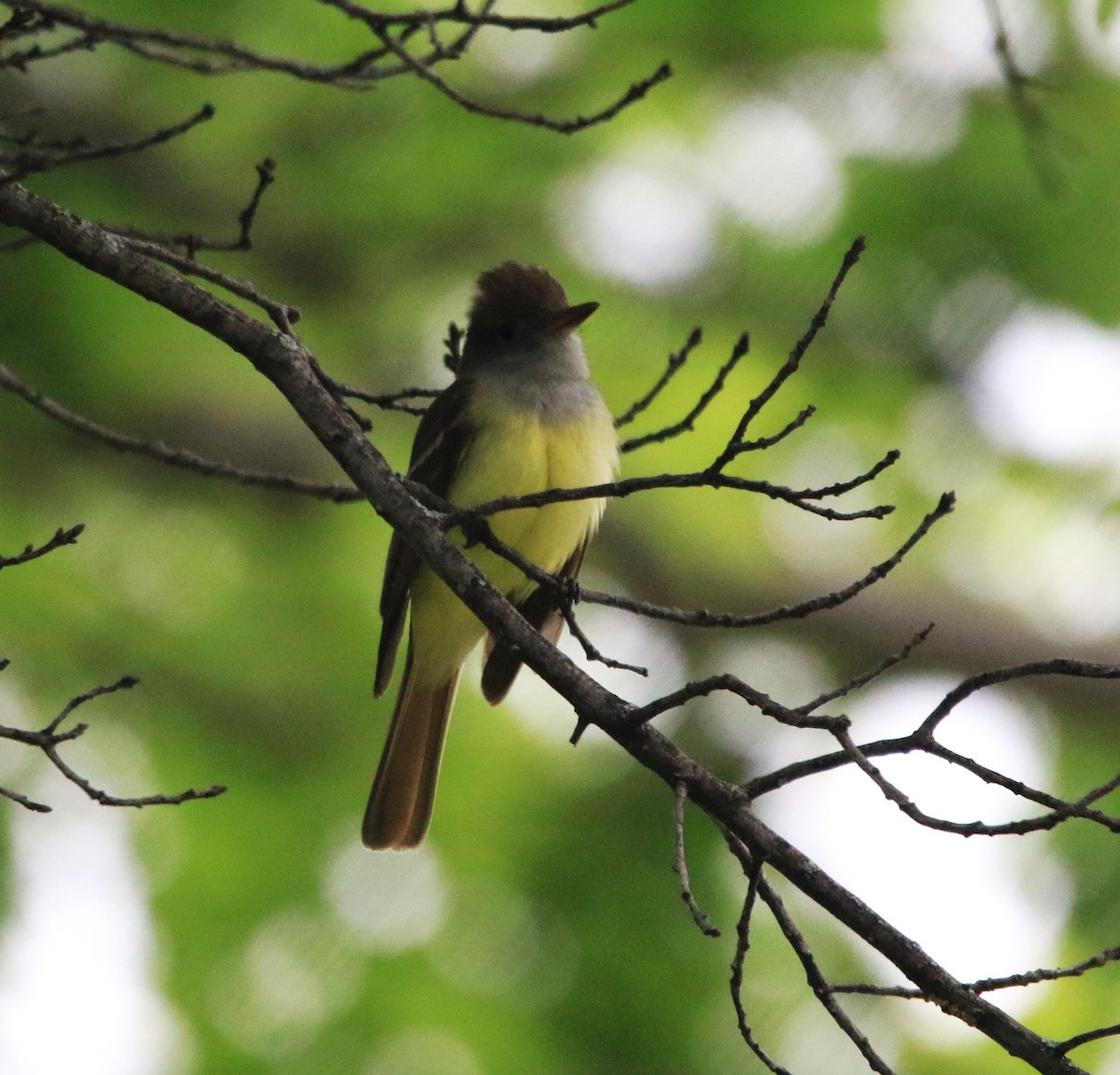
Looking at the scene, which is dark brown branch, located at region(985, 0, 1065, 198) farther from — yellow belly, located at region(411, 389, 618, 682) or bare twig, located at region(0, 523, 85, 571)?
bare twig, located at region(0, 523, 85, 571)

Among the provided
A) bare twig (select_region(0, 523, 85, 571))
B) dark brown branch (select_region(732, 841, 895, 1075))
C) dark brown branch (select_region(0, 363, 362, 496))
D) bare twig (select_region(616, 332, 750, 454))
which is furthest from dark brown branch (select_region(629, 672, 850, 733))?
dark brown branch (select_region(0, 363, 362, 496))

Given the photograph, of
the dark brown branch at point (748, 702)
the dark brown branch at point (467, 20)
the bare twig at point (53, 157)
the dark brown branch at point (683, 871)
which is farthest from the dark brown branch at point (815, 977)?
the bare twig at point (53, 157)

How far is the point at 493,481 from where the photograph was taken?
176 inches

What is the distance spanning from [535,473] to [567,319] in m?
0.62

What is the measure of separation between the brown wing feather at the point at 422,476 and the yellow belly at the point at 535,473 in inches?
2.3

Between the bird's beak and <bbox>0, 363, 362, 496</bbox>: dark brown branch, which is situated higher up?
the bird's beak

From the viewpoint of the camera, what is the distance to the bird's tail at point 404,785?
4551mm

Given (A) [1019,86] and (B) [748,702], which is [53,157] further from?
(A) [1019,86]

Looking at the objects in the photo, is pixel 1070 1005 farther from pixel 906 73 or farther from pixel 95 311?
pixel 95 311

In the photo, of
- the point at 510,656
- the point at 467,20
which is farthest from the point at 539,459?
the point at 467,20

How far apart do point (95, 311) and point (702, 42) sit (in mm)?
2357

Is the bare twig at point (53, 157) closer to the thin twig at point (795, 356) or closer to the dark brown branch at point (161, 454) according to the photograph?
the dark brown branch at point (161, 454)

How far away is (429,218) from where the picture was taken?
20.0 feet

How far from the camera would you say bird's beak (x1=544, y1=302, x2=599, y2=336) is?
15.7ft
